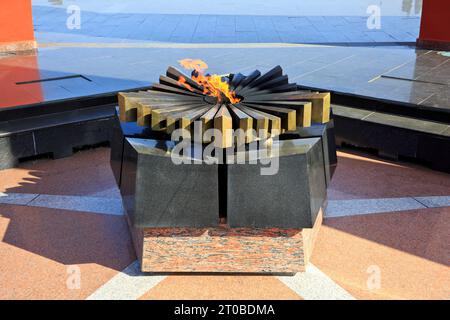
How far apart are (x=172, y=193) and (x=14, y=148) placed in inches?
125

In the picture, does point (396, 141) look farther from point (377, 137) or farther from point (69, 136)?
point (69, 136)

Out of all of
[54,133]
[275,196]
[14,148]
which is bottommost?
[14,148]

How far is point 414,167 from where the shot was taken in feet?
21.3

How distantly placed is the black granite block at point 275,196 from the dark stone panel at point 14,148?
135 inches

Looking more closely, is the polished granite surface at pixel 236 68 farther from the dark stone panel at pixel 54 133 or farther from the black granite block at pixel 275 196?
the black granite block at pixel 275 196

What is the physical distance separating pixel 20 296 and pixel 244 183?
1.83m

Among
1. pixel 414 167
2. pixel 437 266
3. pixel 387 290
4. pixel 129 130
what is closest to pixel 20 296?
pixel 129 130

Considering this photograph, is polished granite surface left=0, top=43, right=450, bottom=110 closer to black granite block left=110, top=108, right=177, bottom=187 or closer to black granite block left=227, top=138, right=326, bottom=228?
black granite block left=110, top=108, right=177, bottom=187

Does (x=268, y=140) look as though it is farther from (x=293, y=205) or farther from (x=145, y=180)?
(x=145, y=180)

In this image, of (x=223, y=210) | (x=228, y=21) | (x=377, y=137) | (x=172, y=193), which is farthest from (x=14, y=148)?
(x=228, y=21)

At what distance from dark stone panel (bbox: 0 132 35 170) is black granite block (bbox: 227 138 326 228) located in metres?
3.42

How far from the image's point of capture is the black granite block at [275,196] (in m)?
4.05

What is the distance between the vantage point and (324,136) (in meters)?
4.72

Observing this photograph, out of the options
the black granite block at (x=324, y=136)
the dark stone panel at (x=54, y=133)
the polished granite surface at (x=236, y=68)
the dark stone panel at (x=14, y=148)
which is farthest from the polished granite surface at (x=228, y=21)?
the black granite block at (x=324, y=136)
